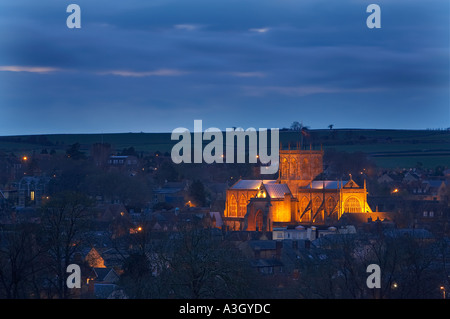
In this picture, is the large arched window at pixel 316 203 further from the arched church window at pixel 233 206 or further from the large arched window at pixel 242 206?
the arched church window at pixel 233 206

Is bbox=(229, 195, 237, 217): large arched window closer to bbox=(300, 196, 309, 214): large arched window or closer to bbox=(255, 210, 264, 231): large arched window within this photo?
bbox=(255, 210, 264, 231): large arched window

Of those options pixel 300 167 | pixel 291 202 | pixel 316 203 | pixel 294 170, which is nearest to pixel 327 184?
pixel 316 203

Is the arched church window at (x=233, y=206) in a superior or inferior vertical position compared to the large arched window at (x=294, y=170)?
inferior

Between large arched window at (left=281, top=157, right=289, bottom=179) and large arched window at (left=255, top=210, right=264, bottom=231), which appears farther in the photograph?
large arched window at (left=281, top=157, right=289, bottom=179)

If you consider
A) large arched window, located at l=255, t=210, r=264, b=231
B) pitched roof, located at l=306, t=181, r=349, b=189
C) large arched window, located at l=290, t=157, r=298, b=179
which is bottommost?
large arched window, located at l=255, t=210, r=264, b=231

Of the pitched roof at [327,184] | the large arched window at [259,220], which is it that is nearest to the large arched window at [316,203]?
the pitched roof at [327,184]

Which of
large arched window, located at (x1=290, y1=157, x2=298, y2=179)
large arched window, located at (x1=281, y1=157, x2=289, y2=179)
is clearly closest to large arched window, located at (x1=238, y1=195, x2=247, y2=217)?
large arched window, located at (x1=281, y1=157, x2=289, y2=179)

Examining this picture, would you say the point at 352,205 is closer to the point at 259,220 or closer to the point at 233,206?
the point at 259,220

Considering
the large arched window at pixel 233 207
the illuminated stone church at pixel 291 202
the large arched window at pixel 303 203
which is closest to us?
the illuminated stone church at pixel 291 202
